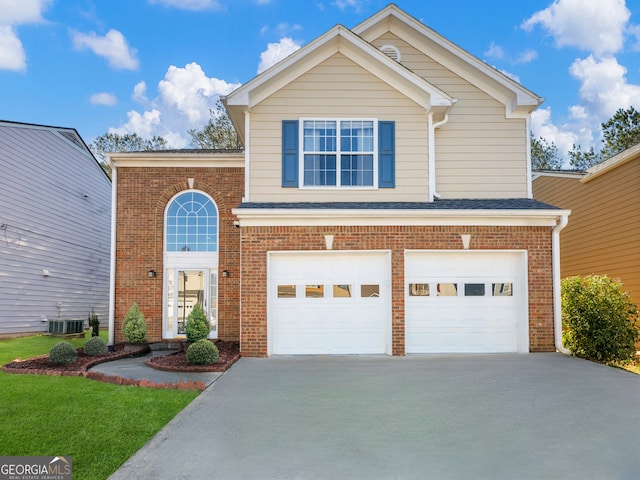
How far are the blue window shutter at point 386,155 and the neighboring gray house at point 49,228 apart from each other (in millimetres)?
9276

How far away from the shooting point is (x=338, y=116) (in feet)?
40.1

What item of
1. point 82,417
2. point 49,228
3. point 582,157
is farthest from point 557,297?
point 582,157

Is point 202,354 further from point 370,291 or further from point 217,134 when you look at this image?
point 217,134

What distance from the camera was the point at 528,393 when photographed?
25.3ft

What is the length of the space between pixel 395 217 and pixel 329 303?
2.37 meters

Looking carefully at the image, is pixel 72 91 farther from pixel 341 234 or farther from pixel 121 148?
pixel 341 234

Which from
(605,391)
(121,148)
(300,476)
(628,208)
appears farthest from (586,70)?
(300,476)

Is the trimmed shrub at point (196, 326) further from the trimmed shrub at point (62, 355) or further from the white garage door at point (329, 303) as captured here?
the trimmed shrub at point (62, 355)

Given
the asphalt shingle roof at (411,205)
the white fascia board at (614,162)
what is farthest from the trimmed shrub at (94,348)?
the white fascia board at (614,162)

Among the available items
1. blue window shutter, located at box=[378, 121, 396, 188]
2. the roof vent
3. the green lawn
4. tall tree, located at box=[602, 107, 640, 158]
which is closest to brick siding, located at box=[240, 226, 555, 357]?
blue window shutter, located at box=[378, 121, 396, 188]

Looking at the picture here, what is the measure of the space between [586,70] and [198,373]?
39820mm

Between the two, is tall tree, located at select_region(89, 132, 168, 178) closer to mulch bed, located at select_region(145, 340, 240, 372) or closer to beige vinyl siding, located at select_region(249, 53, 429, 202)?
beige vinyl siding, located at select_region(249, 53, 429, 202)

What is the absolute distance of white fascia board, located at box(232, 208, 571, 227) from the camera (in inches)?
435

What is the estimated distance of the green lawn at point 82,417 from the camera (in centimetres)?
529
